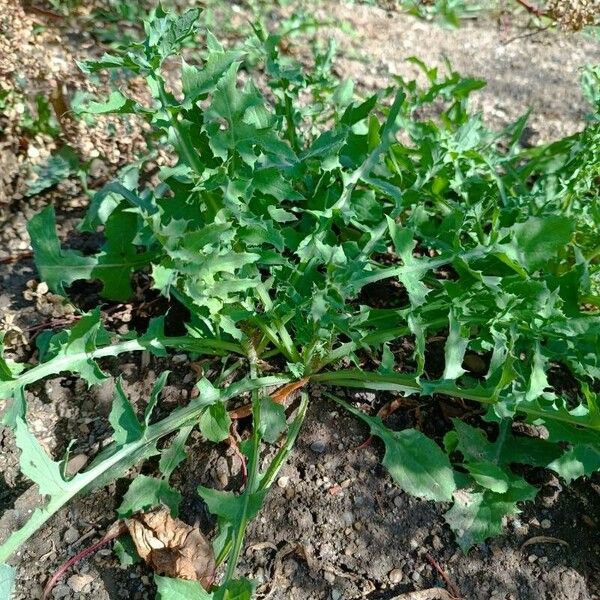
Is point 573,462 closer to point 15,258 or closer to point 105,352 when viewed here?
point 105,352

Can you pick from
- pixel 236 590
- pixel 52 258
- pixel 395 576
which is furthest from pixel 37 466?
pixel 395 576

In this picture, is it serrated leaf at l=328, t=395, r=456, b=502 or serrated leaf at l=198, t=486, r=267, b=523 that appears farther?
serrated leaf at l=328, t=395, r=456, b=502

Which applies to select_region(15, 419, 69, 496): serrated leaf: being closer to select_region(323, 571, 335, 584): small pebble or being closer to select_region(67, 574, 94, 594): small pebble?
select_region(67, 574, 94, 594): small pebble

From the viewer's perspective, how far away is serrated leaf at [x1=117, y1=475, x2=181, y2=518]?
2.10 m

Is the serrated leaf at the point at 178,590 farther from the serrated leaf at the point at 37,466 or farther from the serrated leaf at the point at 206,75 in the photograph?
the serrated leaf at the point at 206,75

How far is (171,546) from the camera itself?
2.05 m

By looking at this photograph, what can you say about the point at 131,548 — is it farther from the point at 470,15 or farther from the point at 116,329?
the point at 470,15

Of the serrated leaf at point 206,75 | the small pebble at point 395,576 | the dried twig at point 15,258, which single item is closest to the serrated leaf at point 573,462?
the small pebble at point 395,576

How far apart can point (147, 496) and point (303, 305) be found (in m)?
0.71

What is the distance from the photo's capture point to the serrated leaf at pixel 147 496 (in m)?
2.10

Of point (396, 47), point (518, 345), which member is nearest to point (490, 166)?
point (518, 345)

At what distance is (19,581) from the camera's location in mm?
2072

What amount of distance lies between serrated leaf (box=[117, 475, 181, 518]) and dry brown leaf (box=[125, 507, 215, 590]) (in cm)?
3

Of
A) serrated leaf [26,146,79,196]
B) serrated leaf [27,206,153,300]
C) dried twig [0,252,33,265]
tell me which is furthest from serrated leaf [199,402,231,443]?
serrated leaf [26,146,79,196]
